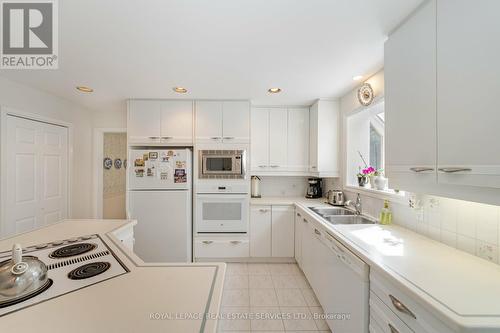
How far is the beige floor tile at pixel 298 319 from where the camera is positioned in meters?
1.90

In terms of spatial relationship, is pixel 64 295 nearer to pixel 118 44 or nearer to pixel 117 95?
pixel 118 44

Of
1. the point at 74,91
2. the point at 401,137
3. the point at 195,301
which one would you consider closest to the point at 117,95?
the point at 74,91

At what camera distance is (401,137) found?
4.58ft

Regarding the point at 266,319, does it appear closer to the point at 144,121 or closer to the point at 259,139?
the point at 259,139

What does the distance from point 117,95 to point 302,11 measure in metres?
2.59

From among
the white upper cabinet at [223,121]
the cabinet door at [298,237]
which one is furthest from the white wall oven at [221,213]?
the white upper cabinet at [223,121]

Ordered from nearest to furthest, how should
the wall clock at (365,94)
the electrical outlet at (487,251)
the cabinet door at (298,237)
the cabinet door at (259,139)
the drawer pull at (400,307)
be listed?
the drawer pull at (400,307)
the electrical outlet at (487,251)
the wall clock at (365,94)
the cabinet door at (298,237)
the cabinet door at (259,139)

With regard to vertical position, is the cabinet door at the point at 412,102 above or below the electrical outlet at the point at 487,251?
above

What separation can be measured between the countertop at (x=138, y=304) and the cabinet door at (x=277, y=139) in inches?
90.0

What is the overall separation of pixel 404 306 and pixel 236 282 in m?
1.99

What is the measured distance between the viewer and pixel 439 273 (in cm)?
106

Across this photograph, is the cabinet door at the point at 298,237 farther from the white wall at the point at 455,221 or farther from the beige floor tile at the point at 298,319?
the white wall at the point at 455,221

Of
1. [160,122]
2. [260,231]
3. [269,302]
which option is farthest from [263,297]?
[160,122]

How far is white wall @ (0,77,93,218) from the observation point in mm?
2568
